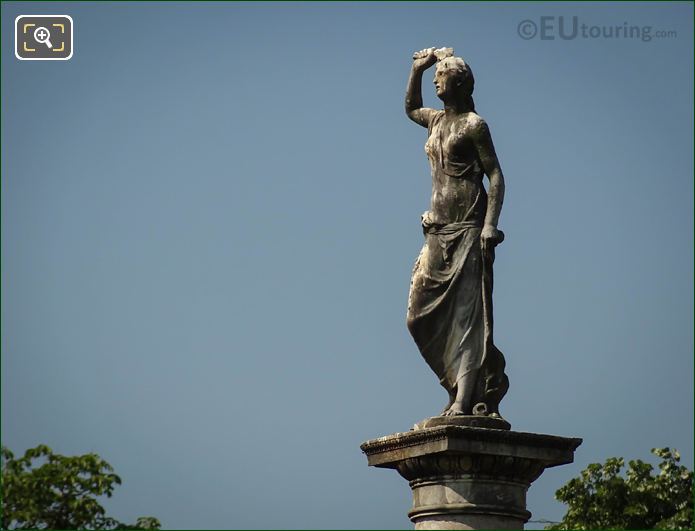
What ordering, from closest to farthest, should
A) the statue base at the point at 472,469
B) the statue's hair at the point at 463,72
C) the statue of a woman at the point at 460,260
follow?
the statue base at the point at 472,469 < the statue of a woman at the point at 460,260 < the statue's hair at the point at 463,72

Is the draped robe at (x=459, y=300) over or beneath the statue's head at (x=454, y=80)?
beneath

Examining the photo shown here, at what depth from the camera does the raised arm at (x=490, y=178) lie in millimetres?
16844

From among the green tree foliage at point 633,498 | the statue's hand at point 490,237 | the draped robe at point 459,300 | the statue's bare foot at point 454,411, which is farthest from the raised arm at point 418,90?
the green tree foliage at point 633,498

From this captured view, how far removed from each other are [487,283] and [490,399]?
1.28m

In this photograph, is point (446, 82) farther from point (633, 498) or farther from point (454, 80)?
point (633, 498)

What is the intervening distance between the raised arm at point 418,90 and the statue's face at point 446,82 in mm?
381

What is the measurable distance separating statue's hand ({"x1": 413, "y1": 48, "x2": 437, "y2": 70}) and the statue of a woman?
0.31 m

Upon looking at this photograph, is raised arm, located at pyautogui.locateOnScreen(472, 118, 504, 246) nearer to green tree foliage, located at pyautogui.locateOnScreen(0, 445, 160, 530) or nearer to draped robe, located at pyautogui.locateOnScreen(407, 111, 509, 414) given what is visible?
draped robe, located at pyautogui.locateOnScreen(407, 111, 509, 414)

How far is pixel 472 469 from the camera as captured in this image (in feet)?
52.7

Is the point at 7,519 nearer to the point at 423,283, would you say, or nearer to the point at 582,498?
the point at 582,498

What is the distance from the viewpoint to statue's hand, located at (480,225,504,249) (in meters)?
16.8

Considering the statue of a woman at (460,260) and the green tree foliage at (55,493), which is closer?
the statue of a woman at (460,260)

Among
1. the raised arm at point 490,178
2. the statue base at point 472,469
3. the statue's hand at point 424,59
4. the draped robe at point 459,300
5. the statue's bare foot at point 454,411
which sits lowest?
the statue base at point 472,469

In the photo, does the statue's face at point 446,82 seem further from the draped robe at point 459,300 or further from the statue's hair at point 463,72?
the draped robe at point 459,300
